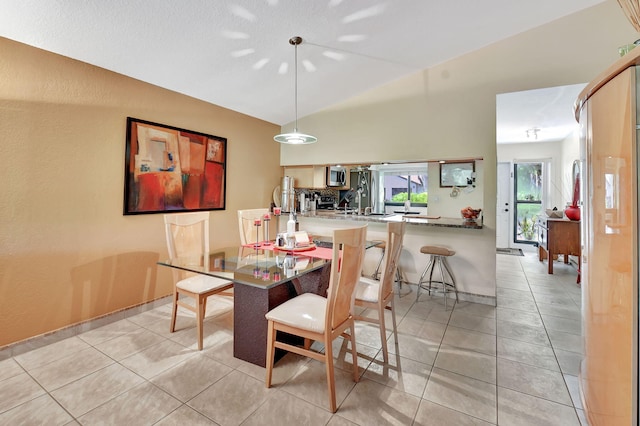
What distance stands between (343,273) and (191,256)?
143 centimetres

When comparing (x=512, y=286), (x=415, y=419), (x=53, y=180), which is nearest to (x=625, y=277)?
(x=415, y=419)

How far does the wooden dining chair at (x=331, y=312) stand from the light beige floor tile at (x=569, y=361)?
155 cm

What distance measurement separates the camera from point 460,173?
3.86 meters

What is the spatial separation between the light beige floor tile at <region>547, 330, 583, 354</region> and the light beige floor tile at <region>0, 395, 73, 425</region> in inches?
138

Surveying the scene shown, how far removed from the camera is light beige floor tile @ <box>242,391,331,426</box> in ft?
5.03

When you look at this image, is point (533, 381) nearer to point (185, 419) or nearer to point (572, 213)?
point (185, 419)

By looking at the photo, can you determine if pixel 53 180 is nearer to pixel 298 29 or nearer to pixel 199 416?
pixel 199 416

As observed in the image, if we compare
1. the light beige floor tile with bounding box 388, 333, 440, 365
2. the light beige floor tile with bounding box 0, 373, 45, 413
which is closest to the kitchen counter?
the light beige floor tile with bounding box 388, 333, 440, 365

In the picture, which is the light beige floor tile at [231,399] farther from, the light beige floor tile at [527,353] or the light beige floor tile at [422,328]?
the light beige floor tile at [527,353]

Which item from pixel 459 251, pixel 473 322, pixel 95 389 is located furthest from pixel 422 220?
pixel 95 389

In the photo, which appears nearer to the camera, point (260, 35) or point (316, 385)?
point (316, 385)

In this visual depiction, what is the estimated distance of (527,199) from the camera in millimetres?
6305

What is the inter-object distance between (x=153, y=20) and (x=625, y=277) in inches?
122

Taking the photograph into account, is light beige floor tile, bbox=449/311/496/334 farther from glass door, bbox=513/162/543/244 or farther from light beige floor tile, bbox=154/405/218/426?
glass door, bbox=513/162/543/244
